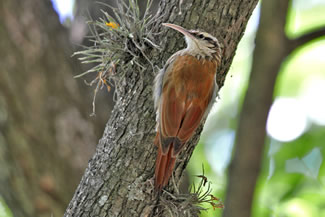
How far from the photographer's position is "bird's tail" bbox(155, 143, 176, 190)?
288 cm

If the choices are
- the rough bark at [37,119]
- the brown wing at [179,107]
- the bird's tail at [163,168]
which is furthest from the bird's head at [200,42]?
the rough bark at [37,119]

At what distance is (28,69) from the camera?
15.6 ft

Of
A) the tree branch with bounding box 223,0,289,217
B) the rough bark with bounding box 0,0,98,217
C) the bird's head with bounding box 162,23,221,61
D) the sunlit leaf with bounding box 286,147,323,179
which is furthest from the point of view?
the sunlit leaf with bounding box 286,147,323,179

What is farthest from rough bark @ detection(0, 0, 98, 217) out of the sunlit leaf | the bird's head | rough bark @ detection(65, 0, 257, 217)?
the sunlit leaf

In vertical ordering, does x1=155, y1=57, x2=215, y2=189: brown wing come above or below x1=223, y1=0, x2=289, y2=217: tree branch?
below

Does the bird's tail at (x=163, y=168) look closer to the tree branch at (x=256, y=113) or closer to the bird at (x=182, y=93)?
the bird at (x=182, y=93)

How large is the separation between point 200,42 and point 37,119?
2.28 metres

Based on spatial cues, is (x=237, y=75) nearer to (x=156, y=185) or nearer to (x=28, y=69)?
(x=28, y=69)

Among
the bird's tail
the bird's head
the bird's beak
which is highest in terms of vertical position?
the bird's head

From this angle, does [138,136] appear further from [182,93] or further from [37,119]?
[37,119]

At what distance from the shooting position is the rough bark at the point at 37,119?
4.59 m

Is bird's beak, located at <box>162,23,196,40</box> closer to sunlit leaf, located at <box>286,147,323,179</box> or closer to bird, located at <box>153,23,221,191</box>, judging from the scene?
bird, located at <box>153,23,221,191</box>

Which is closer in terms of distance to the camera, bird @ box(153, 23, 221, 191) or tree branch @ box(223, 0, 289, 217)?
bird @ box(153, 23, 221, 191)

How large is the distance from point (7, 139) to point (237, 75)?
19.4 ft
